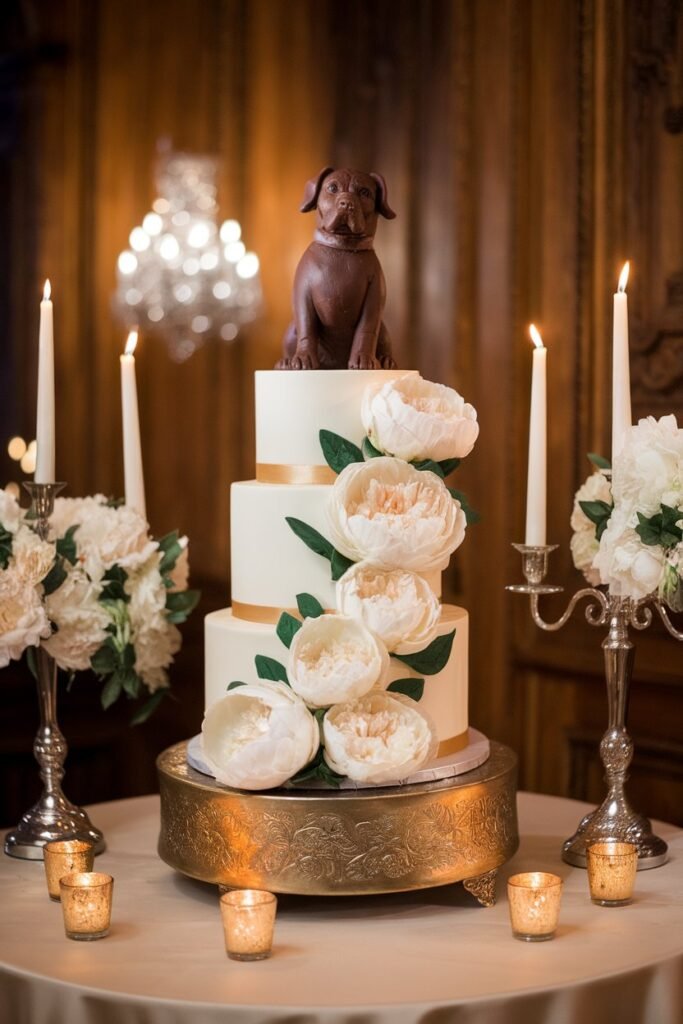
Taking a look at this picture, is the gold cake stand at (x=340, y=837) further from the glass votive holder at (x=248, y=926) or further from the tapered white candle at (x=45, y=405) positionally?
the tapered white candle at (x=45, y=405)

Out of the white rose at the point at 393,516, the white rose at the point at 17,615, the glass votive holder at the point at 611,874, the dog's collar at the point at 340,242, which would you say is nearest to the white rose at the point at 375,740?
the white rose at the point at 393,516

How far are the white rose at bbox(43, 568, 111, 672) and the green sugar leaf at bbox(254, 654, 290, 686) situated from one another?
1.30 feet

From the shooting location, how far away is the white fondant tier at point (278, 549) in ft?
7.57

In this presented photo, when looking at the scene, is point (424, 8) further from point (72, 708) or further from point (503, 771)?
point (503, 771)

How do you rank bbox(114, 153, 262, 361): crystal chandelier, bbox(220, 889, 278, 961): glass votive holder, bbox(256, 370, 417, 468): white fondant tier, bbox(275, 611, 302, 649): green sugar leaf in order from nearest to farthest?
1. bbox(220, 889, 278, 961): glass votive holder
2. bbox(275, 611, 302, 649): green sugar leaf
3. bbox(256, 370, 417, 468): white fondant tier
4. bbox(114, 153, 262, 361): crystal chandelier

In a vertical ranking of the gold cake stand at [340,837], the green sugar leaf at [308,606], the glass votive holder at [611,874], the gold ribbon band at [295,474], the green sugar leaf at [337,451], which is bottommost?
the glass votive holder at [611,874]

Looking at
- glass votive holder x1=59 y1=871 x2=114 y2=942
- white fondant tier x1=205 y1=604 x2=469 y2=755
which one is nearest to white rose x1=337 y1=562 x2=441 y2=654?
white fondant tier x1=205 y1=604 x2=469 y2=755

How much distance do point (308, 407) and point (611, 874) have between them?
2.88 feet

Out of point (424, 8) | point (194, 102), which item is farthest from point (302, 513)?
point (194, 102)

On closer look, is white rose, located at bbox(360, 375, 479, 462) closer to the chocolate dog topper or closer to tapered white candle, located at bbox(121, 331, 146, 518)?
the chocolate dog topper

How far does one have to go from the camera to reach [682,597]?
228 cm

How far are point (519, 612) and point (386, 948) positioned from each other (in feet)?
7.32

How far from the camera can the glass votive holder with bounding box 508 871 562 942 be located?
205 cm

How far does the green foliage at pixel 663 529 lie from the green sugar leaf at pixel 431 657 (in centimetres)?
35
